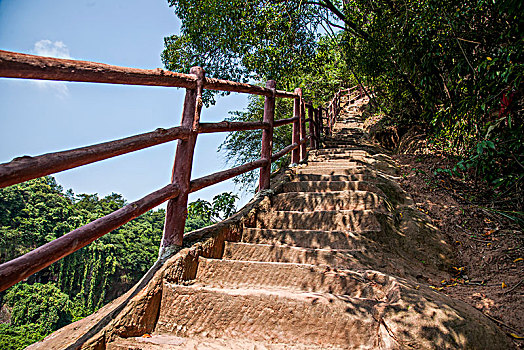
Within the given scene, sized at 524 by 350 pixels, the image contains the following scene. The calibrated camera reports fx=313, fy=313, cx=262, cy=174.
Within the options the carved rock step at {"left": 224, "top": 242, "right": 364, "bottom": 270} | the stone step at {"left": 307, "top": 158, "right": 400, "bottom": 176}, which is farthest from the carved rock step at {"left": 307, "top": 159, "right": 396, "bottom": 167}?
the carved rock step at {"left": 224, "top": 242, "right": 364, "bottom": 270}

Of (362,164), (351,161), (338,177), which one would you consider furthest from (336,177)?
(351,161)

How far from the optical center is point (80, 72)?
4.76 ft

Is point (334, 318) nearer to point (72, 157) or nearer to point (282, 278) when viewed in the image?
point (282, 278)

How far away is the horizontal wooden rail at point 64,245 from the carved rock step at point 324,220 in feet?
4.50

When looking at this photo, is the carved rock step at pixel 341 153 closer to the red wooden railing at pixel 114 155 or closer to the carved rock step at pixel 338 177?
the carved rock step at pixel 338 177

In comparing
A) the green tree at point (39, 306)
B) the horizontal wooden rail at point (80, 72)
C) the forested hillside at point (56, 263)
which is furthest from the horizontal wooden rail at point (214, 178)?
the green tree at point (39, 306)

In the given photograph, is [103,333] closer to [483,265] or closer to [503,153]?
[483,265]

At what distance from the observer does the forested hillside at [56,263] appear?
29219 mm

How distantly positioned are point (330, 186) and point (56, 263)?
141 feet

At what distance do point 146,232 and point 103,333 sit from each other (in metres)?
50.7

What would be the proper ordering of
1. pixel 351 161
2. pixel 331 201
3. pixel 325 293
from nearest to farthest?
pixel 325 293 → pixel 331 201 → pixel 351 161

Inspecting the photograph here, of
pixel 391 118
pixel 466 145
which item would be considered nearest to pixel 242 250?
pixel 466 145

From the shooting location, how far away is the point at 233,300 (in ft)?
6.08

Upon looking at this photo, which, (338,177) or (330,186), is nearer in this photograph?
(330,186)
